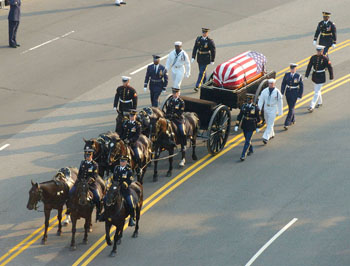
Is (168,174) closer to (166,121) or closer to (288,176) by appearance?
(166,121)

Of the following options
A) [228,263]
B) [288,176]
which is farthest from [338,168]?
[228,263]

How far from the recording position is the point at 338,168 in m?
24.3

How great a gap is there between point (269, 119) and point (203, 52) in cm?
468

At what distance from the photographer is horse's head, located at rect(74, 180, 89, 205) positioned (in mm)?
19781

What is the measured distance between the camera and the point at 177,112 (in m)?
24.2

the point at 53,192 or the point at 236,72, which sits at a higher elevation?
the point at 236,72

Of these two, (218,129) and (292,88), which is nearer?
(218,129)

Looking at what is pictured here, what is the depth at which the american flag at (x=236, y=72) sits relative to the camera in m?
25.5

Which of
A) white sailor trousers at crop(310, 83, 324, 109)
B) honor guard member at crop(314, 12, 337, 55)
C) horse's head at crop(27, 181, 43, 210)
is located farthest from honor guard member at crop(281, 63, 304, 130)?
horse's head at crop(27, 181, 43, 210)

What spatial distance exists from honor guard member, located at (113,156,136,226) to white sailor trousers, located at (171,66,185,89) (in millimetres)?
8570

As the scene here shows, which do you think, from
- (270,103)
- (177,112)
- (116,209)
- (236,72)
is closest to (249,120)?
(270,103)

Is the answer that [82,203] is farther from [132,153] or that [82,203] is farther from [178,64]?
[178,64]

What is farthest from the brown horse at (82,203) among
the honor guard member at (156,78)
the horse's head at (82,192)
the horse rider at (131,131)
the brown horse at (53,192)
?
the honor guard member at (156,78)

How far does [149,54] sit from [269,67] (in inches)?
198
